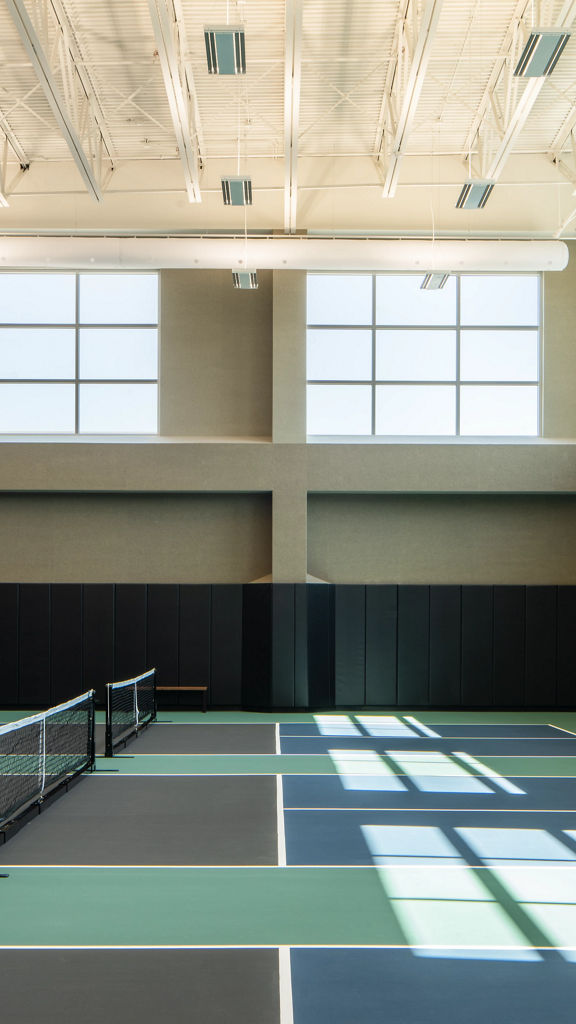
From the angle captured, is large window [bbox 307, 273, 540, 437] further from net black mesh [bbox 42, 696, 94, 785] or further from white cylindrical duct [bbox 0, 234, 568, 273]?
net black mesh [bbox 42, 696, 94, 785]

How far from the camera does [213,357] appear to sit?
Answer: 21656mm

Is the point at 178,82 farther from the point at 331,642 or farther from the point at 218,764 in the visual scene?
the point at 331,642

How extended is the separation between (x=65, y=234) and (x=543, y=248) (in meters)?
10.2

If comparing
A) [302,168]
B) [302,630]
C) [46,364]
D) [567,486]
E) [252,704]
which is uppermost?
[302,168]

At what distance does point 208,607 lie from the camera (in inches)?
832

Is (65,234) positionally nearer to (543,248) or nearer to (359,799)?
(543,248)

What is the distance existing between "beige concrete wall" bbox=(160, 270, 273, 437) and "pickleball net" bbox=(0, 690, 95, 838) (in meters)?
7.66

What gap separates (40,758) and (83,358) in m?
11.3

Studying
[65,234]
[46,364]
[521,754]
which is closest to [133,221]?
[65,234]

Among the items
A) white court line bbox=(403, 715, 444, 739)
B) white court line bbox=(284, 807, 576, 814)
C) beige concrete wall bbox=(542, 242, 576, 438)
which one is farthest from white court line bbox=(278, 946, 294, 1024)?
beige concrete wall bbox=(542, 242, 576, 438)

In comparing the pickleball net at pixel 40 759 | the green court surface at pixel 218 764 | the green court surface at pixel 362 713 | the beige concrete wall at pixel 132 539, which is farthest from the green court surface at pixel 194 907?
the beige concrete wall at pixel 132 539

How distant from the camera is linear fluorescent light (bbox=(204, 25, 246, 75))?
11.2m

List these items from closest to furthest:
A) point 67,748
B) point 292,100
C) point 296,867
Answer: point 296,867
point 67,748
point 292,100

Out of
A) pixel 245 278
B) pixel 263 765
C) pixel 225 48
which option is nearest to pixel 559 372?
pixel 245 278
